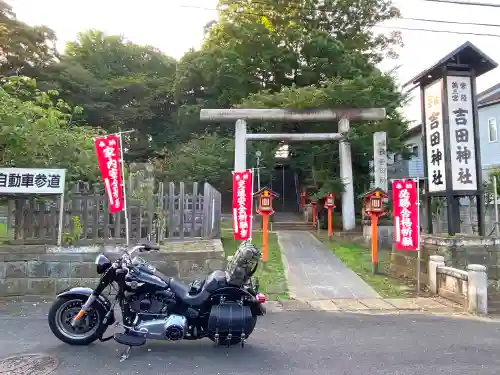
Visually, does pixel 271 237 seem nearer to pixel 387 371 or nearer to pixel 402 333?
pixel 402 333

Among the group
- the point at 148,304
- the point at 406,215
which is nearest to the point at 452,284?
the point at 406,215

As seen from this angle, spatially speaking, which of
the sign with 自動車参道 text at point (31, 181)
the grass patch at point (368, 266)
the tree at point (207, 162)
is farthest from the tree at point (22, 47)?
the grass patch at point (368, 266)

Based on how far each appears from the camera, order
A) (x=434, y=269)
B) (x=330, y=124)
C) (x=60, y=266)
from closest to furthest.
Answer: (x=60, y=266)
(x=434, y=269)
(x=330, y=124)

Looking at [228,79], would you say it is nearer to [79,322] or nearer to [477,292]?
[477,292]

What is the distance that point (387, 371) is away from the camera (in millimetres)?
4355

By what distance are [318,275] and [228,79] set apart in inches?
629

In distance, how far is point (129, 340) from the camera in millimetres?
4656

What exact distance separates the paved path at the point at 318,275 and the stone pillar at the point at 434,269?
1.13 m

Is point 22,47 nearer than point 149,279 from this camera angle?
No

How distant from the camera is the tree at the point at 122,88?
1090 inches

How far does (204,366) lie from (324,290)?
496 cm

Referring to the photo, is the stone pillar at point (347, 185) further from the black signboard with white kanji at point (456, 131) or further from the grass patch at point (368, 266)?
the black signboard with white kanji at point (456, 131)

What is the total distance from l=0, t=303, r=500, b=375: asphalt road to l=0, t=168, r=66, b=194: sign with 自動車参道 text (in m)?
2.25

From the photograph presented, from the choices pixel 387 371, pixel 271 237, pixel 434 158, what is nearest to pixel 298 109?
pixel 271 237
